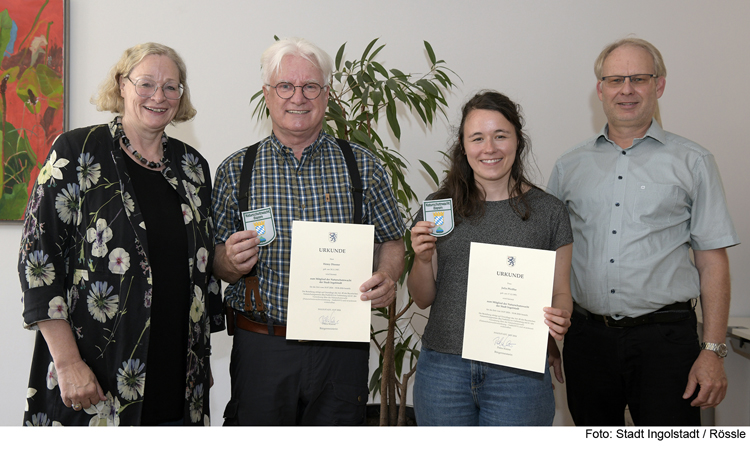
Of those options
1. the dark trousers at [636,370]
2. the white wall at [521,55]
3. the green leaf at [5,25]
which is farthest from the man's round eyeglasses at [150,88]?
the green leaf at [5,25]

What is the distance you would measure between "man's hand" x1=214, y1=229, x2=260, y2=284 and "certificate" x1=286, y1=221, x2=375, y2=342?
14cm

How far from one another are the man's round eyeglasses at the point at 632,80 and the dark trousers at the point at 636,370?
0.98 metres

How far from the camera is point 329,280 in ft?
5.91

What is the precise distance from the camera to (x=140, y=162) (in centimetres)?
187

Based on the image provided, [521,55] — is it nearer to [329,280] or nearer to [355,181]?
[355,181]

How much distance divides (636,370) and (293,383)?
4.52ft

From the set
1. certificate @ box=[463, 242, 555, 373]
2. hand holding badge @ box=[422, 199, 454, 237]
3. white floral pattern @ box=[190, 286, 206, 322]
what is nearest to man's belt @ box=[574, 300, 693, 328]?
certificate @ box=[463, 242, 555, 373]

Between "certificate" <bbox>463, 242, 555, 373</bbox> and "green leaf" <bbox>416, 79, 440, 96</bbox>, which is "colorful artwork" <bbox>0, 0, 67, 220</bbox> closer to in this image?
"green leaf" <bbox>416, 79, 440, 96</bbox>

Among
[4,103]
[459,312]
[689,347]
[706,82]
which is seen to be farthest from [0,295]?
[706,82]

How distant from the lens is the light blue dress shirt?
2104mm

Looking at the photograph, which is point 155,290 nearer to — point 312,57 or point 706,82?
point 312,57

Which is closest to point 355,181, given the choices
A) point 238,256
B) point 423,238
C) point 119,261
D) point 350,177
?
point 350,177
